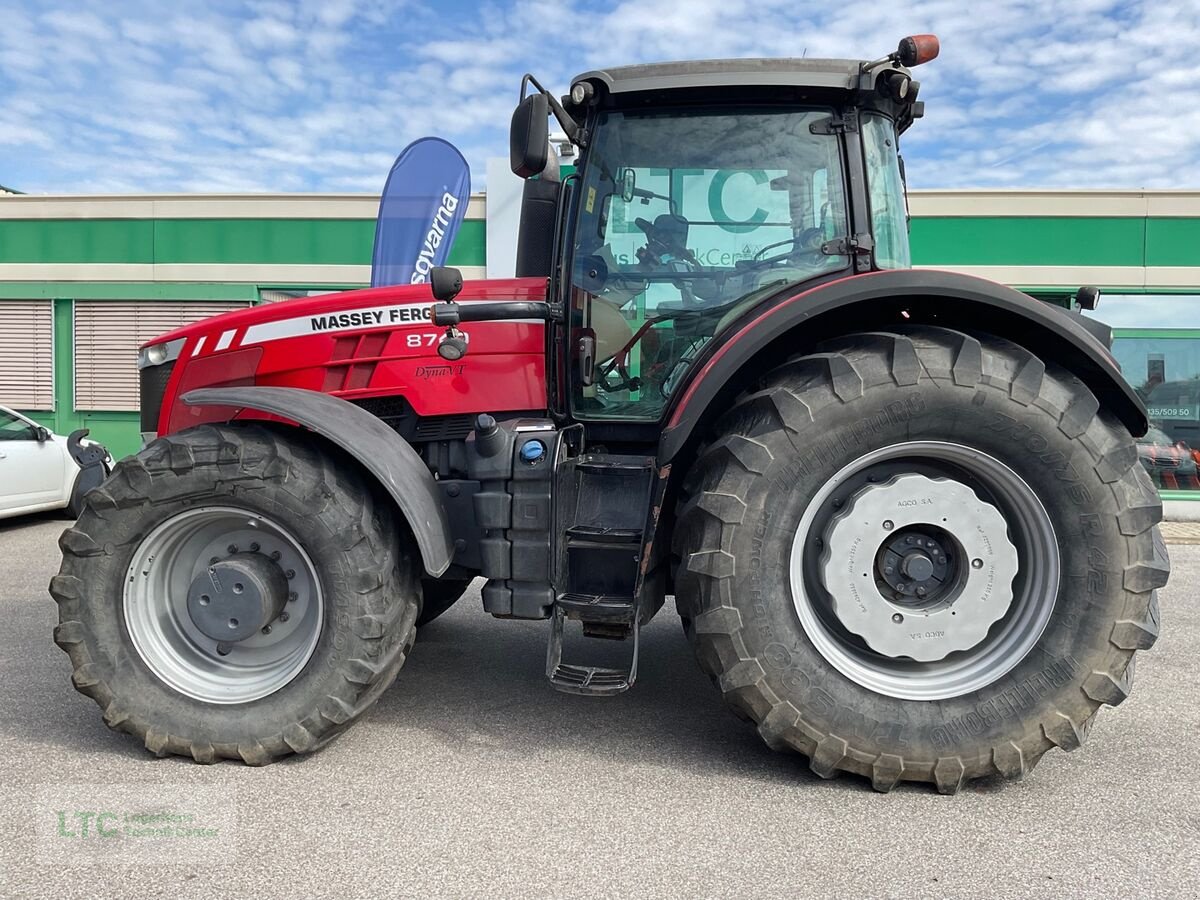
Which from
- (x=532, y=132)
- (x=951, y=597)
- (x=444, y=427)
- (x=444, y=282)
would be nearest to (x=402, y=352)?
(x=444, y=427)

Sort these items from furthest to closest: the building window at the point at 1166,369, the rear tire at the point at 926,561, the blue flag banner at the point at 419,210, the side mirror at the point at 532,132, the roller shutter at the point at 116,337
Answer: the roller shutter at the point at 116,337 < the building window at the point at 1166,369 < the blue flag banner at the point at 419,210 < the side mirror at the point at 532,132 < the rear tire at the point at 926,561

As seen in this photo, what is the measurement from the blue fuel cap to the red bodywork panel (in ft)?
0.85

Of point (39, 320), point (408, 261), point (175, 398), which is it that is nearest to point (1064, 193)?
point (408, 261)

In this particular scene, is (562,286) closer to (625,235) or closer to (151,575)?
(625,235)

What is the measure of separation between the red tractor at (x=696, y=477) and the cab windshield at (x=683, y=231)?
0.03ft

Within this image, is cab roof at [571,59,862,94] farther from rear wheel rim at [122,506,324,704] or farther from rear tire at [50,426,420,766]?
rear wheel rim at [122,506,324,704]

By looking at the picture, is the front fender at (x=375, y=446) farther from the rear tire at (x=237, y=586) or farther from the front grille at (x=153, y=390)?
the front grille at (x=153, y=390)

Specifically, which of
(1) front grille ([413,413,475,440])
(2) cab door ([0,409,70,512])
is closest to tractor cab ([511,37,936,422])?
(1) front grille ([413,413,475,440])

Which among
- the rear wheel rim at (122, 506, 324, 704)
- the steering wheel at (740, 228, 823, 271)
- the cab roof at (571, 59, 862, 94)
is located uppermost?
the cab roof at (571, 59, 862, 94)

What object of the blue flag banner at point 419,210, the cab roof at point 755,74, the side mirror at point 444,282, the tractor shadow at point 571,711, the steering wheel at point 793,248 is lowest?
the tractor shadow at point 571,711

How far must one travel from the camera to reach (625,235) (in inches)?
123

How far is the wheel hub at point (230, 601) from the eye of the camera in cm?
291

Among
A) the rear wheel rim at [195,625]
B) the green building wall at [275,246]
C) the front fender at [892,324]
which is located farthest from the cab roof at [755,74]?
the green building wall at [275,246]

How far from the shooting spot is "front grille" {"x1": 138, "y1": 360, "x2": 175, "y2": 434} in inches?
144
